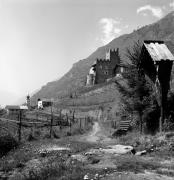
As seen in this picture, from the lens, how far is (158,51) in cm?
2092

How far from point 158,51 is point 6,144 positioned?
11.7m

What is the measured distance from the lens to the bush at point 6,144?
54.6 feet

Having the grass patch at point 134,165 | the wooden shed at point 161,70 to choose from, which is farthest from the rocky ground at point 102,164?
the wooden shed at point 161,70

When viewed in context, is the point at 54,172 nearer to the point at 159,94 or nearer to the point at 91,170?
the point at 91,170

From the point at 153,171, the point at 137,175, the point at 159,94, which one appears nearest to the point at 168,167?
the point at 153,171

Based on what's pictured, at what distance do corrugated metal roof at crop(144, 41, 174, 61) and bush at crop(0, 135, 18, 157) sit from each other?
10.4 meters

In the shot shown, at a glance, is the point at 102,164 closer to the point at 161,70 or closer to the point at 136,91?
the point at 161,70

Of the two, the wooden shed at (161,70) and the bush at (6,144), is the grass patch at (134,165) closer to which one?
the bush at (6,144)

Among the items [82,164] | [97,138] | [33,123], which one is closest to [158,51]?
[97,138]

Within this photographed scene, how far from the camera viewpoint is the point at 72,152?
15.2 m

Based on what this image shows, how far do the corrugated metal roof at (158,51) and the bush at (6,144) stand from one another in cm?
1044

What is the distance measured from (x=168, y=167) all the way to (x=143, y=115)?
9922 millimetres

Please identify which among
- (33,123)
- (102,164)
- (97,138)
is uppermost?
(33,123)

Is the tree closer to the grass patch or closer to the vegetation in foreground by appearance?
the vegetation in foreground
